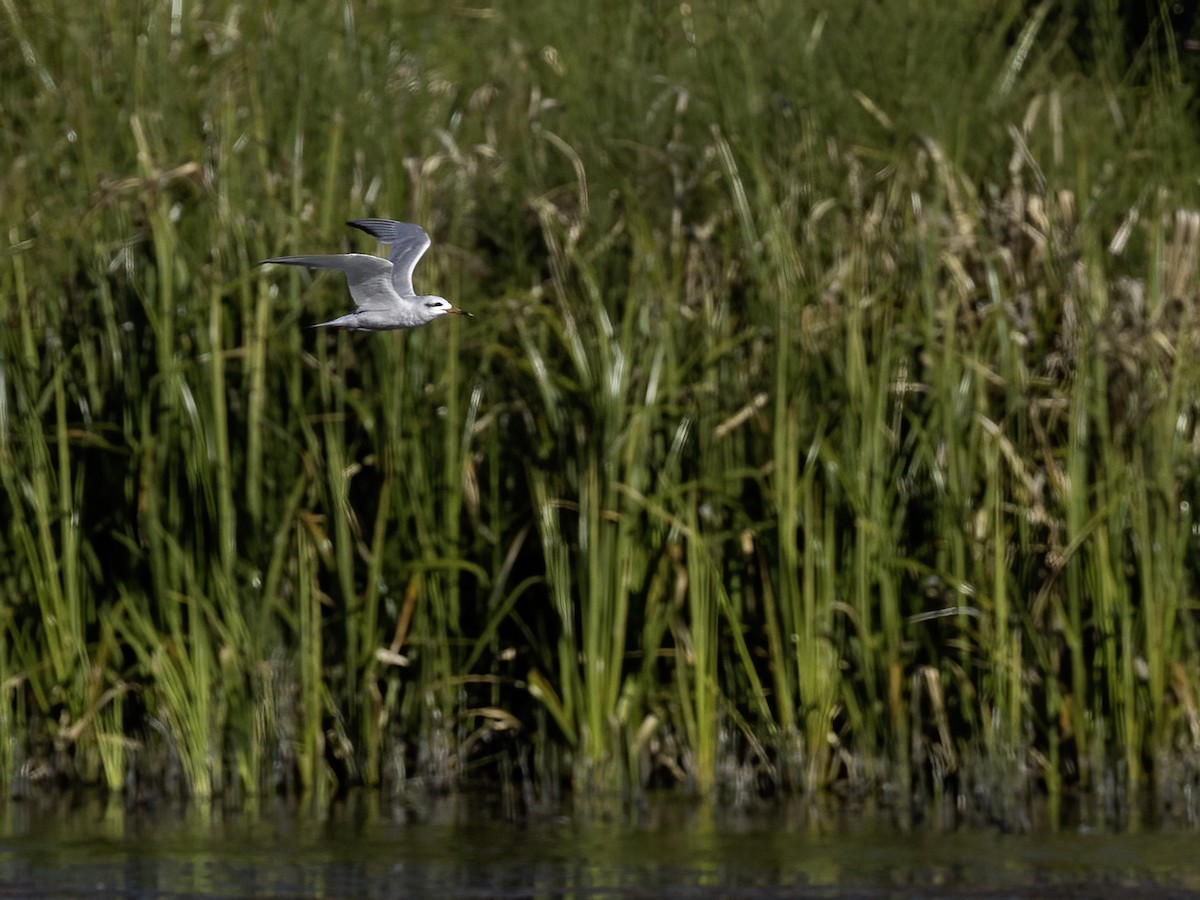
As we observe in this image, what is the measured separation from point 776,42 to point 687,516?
2517 millimetres

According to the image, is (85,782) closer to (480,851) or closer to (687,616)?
(480,851)

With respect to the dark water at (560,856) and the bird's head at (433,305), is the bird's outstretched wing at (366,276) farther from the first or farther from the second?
the dark water at (560,856)

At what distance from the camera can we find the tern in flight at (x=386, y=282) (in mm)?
5438

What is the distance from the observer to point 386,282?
18.6ft

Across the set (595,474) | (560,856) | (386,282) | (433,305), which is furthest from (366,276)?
(560,856)

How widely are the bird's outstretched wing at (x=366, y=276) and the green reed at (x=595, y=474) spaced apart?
3.68 ft

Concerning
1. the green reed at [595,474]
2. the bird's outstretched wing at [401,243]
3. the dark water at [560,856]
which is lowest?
the dark water at [560,856]

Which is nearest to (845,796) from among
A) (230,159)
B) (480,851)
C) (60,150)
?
(480,851)

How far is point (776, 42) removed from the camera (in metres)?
8.34

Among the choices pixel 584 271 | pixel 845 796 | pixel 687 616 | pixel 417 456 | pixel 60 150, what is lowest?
pixel 845 796

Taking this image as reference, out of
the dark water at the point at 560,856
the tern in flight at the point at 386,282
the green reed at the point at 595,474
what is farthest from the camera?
the green reed at the point at 595,474

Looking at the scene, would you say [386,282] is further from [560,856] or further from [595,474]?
[560,856]

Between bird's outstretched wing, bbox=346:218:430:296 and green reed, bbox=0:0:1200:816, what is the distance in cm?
101

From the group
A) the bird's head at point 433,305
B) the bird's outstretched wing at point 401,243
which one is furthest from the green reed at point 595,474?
the bird's head at point 433,305
